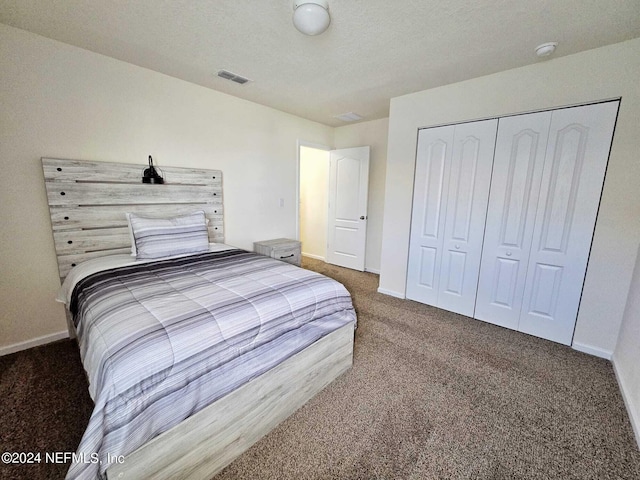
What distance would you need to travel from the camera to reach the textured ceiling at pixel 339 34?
1612mm

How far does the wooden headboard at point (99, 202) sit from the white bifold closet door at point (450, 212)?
266cm

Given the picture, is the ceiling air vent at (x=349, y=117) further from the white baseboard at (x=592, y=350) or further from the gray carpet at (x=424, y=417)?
the white baseboard at (x=592, y=350)

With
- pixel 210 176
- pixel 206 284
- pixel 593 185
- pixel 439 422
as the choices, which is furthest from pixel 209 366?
pixel 593 185

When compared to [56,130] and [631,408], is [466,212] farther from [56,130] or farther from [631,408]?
[56,130]

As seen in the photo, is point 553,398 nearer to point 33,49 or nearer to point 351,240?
point 351,240

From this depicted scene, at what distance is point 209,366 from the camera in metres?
1.16

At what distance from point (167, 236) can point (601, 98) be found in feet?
12.1

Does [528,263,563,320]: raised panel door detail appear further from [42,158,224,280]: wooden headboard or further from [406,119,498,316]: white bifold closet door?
[42,158,224,280]: wooden headboard

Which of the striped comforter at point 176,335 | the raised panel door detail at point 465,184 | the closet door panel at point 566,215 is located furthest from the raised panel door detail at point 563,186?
the striped comforter at point 176,335

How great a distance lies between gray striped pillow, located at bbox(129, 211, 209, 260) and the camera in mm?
2205

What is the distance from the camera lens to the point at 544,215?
92.0 inches

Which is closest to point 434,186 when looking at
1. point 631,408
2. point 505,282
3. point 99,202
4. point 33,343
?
point 505,282

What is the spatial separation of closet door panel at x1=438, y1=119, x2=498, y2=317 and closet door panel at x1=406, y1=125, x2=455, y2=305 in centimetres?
7

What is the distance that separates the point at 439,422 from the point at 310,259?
381cm
